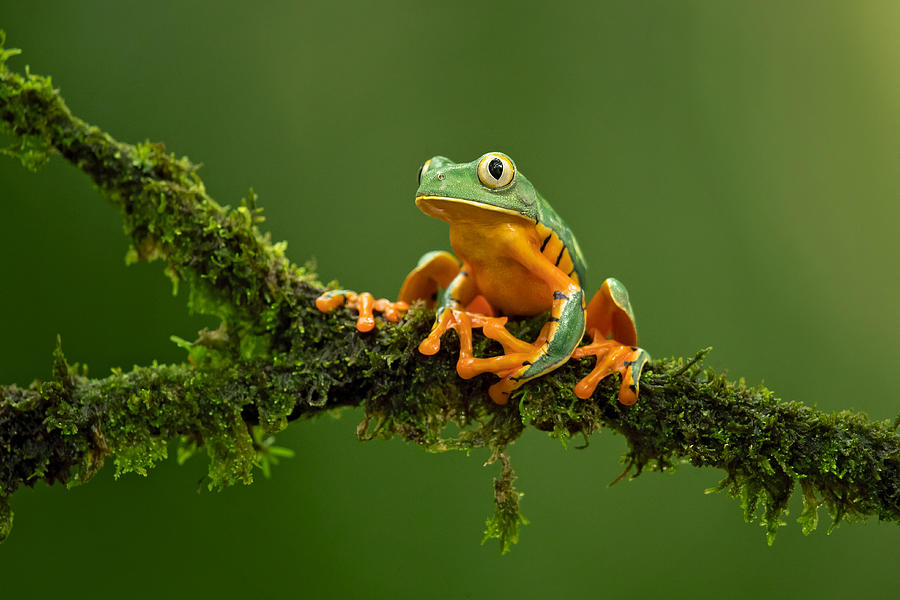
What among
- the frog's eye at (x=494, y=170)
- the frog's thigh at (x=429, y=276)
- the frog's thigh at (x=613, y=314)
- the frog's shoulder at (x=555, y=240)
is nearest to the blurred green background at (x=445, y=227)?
the frog's thigh at (x=429, y=276)

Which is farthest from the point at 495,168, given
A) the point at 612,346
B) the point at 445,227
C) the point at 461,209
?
the point at 445,227

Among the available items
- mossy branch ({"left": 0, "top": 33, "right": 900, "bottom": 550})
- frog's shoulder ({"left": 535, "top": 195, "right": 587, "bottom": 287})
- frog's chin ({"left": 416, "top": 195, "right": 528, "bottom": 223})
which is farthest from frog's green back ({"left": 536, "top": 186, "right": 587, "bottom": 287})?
mossy branch ({"left": 0, "top": 33, "right": 900, "bottom": 550})

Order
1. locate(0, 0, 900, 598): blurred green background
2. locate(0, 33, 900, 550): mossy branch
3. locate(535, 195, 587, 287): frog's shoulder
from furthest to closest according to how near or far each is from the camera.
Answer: locate(0, 0, 900, 598): blurred green background, locate(535, 195, 587, 287): frog's shoulder, locate(0, 33, 900, 550): mossy branch

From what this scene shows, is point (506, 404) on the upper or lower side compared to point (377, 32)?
lower

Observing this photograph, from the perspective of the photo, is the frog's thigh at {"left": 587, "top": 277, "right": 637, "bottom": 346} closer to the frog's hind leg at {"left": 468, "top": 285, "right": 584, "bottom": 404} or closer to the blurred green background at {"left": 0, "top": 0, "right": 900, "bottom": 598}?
the frog's hind leg at {"left": 468, "top": 285, "right": 584, "bottom": 404}

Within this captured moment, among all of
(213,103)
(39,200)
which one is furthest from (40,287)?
(213,103)

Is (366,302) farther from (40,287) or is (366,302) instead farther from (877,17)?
(877,17)
